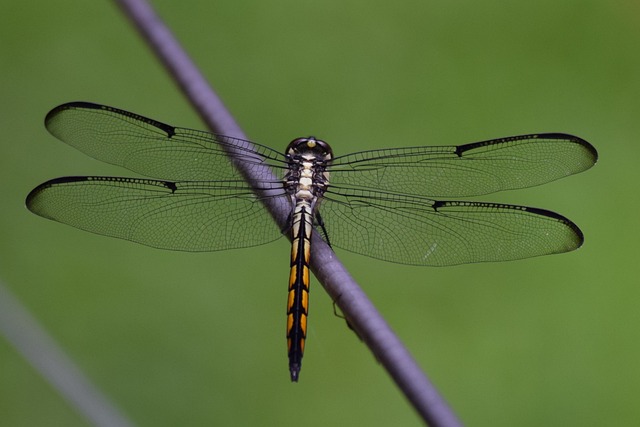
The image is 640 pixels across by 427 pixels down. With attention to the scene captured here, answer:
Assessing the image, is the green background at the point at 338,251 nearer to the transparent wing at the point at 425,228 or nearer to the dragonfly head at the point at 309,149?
the dragonfly head at the point at 309,149

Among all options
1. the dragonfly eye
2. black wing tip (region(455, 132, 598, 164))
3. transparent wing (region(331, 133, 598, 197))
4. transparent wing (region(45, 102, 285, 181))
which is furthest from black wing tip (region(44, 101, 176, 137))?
black wing tip (region(455, 132, 598, 164))

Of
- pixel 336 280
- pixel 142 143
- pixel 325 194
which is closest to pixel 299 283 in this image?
pixel 325 194

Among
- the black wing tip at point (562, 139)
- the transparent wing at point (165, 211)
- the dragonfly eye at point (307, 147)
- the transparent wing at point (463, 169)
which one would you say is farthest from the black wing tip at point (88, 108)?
the black wing tip at point (562, 139)

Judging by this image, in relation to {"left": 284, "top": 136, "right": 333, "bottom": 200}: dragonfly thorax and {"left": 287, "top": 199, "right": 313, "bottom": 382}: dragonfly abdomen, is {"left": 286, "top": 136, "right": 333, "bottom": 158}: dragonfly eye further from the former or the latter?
{"left": 287, "top": 199, "right": 313, "bottom": 382}: dragonfly abdomen

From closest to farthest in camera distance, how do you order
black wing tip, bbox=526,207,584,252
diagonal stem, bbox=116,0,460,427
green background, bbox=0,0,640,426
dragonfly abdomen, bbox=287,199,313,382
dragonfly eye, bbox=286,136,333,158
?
diagonal stem, bbox=116,0,460,427, dragonfly abdomen, bbox=287,199,313,382, black wing tip, bbox=526,207,584,252, dragonfly eye, bbox=286,136,333,158, green background, bbox=0,0,640,426

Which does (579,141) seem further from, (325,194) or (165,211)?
(165,211)

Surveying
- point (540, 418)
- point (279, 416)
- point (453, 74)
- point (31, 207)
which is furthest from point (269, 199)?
point (453, 74)

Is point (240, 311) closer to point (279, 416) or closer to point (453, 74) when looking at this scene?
point (279, 416)
